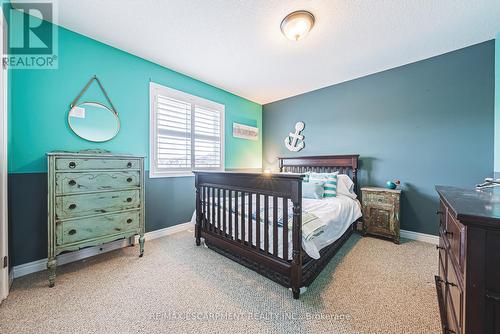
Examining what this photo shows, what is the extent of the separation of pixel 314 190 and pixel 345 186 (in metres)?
0.59

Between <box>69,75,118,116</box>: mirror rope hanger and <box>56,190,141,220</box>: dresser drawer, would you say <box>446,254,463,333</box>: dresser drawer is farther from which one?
<box>69,75,118,116</box>: mirror rope hanger

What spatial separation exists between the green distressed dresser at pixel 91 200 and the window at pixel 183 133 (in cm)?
68

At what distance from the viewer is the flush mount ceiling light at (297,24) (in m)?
1.83

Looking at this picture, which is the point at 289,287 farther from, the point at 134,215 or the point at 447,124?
the point at 447,124

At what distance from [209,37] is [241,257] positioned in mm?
2512

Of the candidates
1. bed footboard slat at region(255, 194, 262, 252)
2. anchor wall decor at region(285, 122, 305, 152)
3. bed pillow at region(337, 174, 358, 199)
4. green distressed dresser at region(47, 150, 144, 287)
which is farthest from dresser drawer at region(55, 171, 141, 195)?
anchor wall decor at region(285, 122, 305, 152)

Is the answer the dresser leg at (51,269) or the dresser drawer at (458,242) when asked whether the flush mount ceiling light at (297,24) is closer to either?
the dresser drawer at (458,242)

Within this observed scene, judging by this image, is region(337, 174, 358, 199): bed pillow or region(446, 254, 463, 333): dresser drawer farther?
region(337, 174, 358, 199): bed pillow

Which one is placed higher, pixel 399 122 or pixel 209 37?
pixel 209 37

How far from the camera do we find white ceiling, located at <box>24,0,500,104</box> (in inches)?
69.9

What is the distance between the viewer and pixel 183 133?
3164 mm

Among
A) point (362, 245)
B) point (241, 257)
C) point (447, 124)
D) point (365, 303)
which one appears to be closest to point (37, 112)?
point (241, 257)

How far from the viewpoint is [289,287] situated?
5.35 feet
